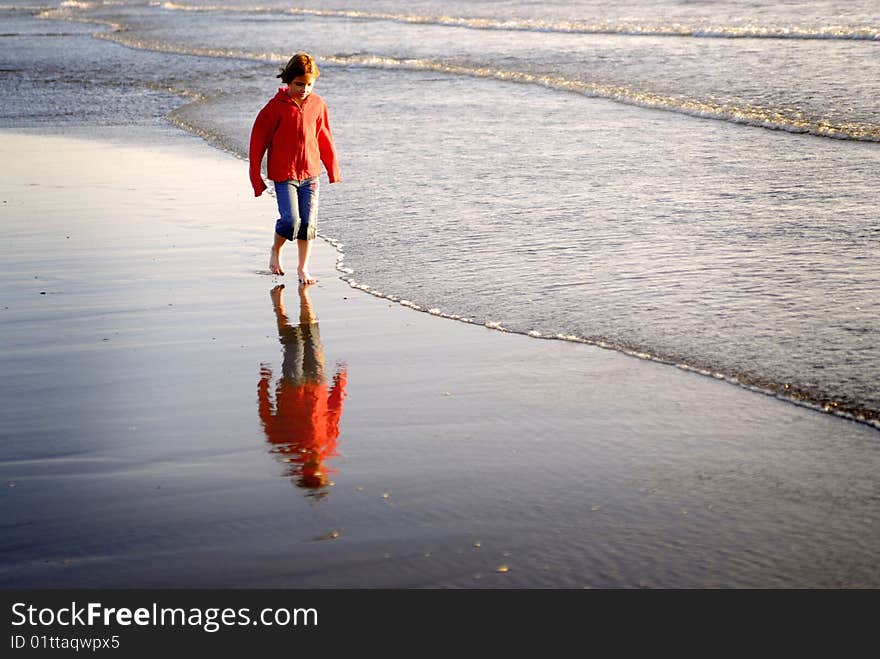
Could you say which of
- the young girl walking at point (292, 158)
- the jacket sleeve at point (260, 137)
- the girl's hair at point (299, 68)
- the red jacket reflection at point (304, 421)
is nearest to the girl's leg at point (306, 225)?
the young girl walking at point (292, 158)

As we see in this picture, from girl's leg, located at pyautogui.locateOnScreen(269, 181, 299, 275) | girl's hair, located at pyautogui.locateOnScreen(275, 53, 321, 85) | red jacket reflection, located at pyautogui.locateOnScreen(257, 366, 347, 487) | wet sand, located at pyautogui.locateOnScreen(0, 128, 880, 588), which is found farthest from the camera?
girl's leg, located at pyautogui.locateOnScreen(269, 181, 299, 275)

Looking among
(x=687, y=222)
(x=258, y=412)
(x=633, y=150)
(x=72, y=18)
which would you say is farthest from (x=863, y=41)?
(x=72, y=18)

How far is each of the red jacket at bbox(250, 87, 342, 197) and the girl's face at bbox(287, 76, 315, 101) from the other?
0.16 ft

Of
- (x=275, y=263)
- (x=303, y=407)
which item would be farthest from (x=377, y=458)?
(x=275, y=263)

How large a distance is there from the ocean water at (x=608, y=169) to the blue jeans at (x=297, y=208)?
47cm

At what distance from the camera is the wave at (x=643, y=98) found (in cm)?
1346

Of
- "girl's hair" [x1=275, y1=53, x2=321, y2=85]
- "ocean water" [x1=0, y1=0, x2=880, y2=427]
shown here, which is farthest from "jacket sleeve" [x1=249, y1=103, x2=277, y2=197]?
"ocean water" [x1=0, y1=0, x2=880, y2=427]

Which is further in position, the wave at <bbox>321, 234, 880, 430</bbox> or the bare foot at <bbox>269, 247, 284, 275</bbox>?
the bare foot at <bbox>269, 247, 284, 275</bbox>

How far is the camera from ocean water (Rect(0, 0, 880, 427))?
263 inches

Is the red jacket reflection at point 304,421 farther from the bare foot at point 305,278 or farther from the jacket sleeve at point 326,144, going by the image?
the jacket sleeve at point 326,144

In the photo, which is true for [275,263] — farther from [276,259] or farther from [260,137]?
[260,137]

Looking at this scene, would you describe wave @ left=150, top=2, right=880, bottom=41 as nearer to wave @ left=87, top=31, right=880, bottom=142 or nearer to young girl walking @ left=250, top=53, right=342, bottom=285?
wave @ left=87, top=31, right=880, bottom=142

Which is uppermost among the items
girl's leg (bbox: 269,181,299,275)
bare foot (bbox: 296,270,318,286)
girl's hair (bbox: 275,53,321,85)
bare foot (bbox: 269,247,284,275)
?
girl's hair (bbox: 275,53,321,85)

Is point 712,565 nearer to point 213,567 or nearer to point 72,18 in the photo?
point 213,567
